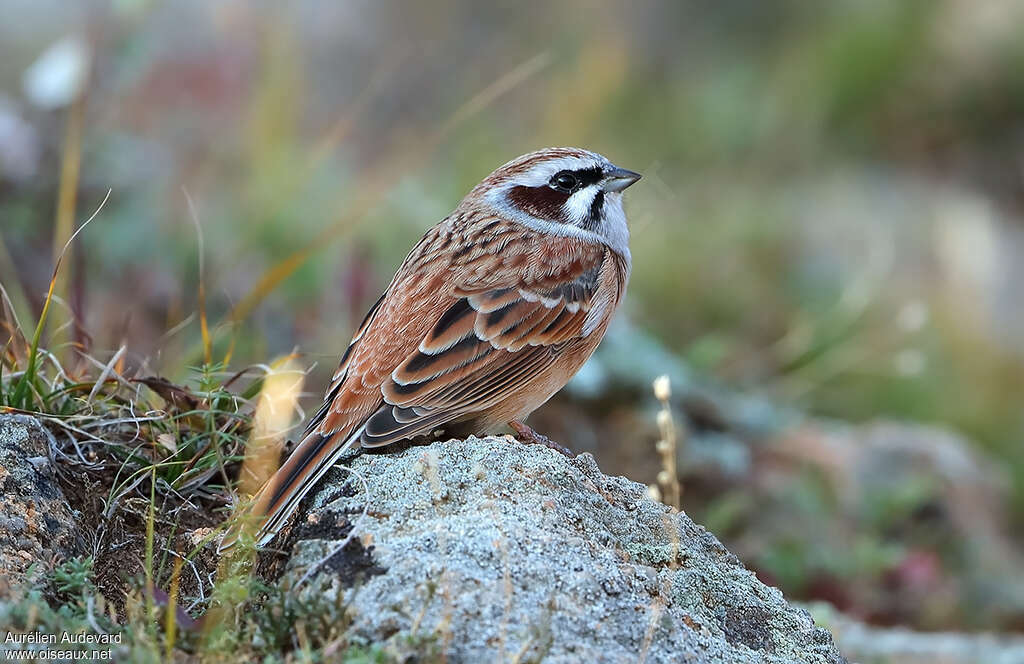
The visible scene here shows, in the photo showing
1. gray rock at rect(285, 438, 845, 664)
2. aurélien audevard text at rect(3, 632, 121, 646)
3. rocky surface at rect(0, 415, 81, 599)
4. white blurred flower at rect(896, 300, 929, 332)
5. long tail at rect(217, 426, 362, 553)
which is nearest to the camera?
aurélien audevard text at rect(3, 632, 121, 646)

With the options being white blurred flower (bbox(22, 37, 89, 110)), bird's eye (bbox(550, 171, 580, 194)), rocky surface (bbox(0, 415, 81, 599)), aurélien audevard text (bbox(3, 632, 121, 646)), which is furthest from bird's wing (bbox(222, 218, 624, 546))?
white blurred flower (bbox(22, 37, 89, 110))

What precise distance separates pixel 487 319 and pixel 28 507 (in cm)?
160

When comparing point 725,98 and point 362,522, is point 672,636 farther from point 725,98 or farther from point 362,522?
point 725,98

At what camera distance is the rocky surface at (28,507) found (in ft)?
9.97

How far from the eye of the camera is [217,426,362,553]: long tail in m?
3.19

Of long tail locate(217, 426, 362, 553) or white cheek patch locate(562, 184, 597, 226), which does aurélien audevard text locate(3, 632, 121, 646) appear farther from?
white cheek patch locate(562, 184, 597, 226)

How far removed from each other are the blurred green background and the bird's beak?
38 cm

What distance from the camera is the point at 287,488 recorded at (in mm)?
3271

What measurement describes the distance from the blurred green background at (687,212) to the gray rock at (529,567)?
3.18ft

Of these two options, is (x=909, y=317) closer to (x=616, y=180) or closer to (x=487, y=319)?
(x=616, y=180)

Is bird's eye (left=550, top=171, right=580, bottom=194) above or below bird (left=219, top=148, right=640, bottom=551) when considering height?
above

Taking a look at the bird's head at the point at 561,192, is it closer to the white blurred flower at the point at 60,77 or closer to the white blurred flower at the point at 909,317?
the white blurred flower at the point at 60,77

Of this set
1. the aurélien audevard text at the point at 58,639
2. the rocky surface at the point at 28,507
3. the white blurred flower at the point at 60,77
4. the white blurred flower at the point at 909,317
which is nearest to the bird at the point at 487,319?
the rocky surface at the point at 28,507

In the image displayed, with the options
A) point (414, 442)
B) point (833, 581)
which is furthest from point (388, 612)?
point (833, 581)
